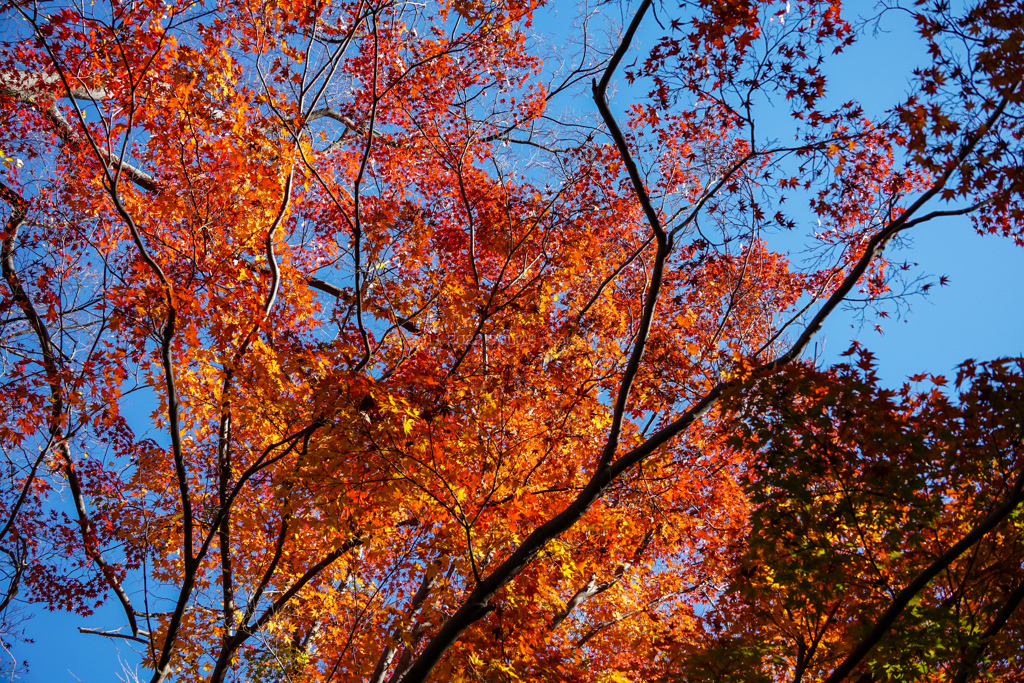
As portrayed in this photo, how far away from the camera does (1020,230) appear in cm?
703

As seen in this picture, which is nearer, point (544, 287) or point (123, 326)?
point (123, 326)

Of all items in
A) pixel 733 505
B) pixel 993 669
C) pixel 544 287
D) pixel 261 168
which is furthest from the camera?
pixel 733 505

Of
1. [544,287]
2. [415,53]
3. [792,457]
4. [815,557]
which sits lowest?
[815,557]

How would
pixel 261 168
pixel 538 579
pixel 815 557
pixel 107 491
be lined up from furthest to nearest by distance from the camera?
pixel 107 491 → pixel 261 168 → pixel 538 579 → pixel 815 557

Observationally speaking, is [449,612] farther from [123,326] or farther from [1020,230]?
[1020,230]

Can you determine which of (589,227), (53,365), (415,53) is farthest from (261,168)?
(589,227)

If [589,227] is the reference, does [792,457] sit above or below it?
below

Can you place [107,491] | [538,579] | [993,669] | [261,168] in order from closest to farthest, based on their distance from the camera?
[993,669], [538,579], [261,168], [107,491]

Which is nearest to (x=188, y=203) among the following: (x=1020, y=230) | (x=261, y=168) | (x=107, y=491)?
(x=261, y=168)

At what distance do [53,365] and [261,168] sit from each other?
503cm

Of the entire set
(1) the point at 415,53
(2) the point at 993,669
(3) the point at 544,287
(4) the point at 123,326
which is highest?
(1) the point at 415,53

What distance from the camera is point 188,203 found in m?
9.23

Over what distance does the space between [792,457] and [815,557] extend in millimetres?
877

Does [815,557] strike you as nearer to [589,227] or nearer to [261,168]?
[589,227]
